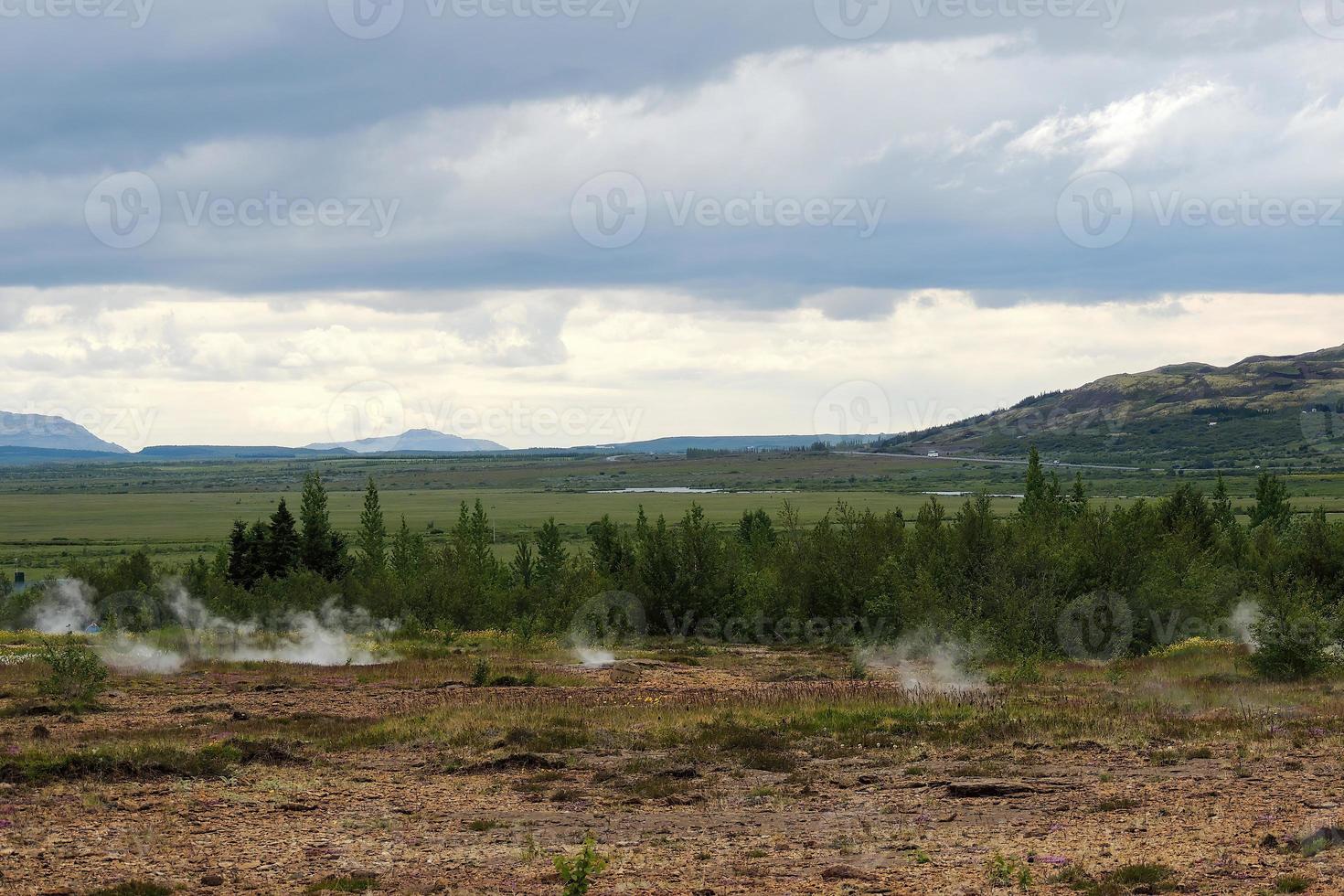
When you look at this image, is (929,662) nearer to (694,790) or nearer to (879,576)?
(879,576)

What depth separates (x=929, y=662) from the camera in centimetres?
4366

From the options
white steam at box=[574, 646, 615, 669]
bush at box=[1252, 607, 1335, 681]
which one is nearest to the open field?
bush at box=[1252, 607, 1335, 681]

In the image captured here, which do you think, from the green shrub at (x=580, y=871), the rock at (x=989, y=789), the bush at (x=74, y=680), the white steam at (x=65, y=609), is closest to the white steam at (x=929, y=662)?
the rock at (x=989, y=789)

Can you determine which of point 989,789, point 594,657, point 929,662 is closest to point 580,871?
point 989,789

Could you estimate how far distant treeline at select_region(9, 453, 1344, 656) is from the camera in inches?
1982

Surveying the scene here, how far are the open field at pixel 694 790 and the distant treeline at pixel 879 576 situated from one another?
13528 mm

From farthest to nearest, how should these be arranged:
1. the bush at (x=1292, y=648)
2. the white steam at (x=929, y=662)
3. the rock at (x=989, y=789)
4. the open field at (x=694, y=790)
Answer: the white steam at (x=929, y=662), the bush at (x=1292, y=648), the rock at (x=989, y=789), the open field at (x=694, y=790)

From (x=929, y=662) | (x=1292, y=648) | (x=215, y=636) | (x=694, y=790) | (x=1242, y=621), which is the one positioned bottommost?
(x=929, y=662)

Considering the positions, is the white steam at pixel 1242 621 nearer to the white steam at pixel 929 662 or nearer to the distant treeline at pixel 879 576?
the distant treeline at pixel 879 576

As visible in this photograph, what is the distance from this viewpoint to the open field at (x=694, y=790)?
580 inches

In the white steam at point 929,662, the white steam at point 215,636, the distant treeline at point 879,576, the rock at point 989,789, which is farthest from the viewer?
the distant treeline at point 879,576

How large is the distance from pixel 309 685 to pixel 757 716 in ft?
48.6

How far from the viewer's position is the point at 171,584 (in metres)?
78.4

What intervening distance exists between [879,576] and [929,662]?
13880mm
